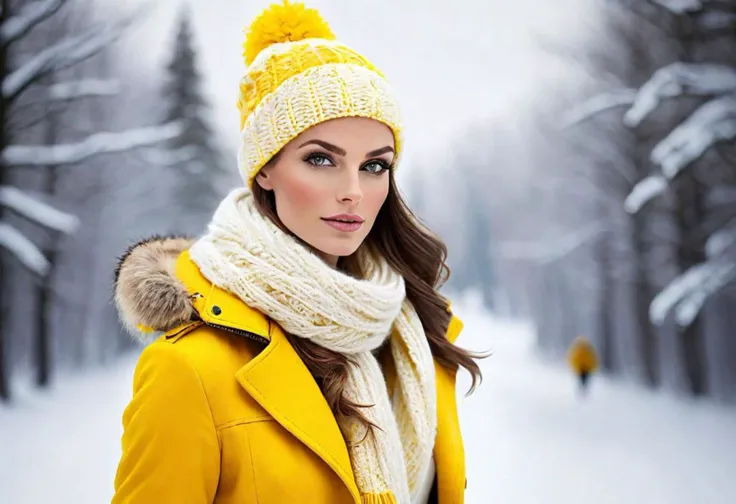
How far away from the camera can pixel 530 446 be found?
3.69 metres

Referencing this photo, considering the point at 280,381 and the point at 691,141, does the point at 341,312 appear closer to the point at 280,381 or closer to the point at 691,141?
the point at 280,381

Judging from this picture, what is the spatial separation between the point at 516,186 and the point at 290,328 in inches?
229

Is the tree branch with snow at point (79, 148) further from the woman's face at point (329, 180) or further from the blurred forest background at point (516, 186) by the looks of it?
the woman's face at point (329, 180)

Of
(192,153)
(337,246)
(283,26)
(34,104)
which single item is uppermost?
(34,104)

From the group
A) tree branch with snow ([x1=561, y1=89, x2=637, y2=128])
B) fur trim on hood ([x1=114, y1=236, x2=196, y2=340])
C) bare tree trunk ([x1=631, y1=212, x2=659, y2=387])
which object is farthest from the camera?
bare tree trunk ([x1=631, y1=212, x2=659, y2=387])

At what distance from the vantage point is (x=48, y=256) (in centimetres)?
459

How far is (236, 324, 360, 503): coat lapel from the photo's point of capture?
95cm

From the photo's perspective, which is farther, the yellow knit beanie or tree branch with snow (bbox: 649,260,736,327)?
tree branch with snow (bbox: 649,260,736,327)

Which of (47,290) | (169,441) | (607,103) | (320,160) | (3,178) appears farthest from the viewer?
Answer: (47,290)

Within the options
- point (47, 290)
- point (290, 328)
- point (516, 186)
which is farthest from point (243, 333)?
point (516, 186)

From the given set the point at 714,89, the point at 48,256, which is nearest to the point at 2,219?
the point at 48,256

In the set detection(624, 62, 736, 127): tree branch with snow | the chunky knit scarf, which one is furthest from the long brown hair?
detection(624, 62, 736, 127): tree branch with snow

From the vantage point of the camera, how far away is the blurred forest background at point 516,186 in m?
3.57

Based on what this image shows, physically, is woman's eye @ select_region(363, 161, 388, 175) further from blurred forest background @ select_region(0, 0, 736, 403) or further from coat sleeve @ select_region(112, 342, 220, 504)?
blurred forest background @ select_region(0, 0, 736, 403)
